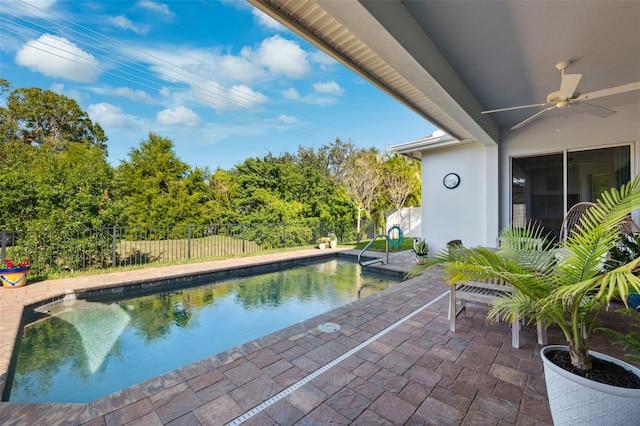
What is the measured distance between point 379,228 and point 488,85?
382 inches

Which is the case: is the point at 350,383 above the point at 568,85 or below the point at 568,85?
below

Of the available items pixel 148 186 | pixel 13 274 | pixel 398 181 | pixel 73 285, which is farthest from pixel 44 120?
pixel 398 181

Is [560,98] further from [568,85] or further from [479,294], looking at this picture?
[479,294]

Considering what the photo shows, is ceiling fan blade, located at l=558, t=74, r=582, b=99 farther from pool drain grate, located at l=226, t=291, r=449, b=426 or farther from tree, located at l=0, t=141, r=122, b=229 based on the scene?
tree, located at l=0, t=141, r=122, b=229

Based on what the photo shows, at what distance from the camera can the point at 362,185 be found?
42.2 feet

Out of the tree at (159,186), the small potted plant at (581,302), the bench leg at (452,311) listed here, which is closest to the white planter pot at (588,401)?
the small potted plant at (581,302)

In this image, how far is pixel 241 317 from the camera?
4.52 m

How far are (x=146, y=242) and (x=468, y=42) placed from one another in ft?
Result: 27.5

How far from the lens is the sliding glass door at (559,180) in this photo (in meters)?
5.36

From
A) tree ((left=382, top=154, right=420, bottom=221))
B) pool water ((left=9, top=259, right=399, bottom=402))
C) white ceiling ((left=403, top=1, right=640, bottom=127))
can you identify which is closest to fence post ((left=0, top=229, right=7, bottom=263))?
pool water ((left=9, top=259, right=399, bottom=402))

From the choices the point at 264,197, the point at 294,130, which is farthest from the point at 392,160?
the point at 294,130

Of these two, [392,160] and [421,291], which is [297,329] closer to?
[421,291]

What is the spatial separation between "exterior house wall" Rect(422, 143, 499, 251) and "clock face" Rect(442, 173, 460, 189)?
9cm

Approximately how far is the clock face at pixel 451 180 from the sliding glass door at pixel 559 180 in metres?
1.19
